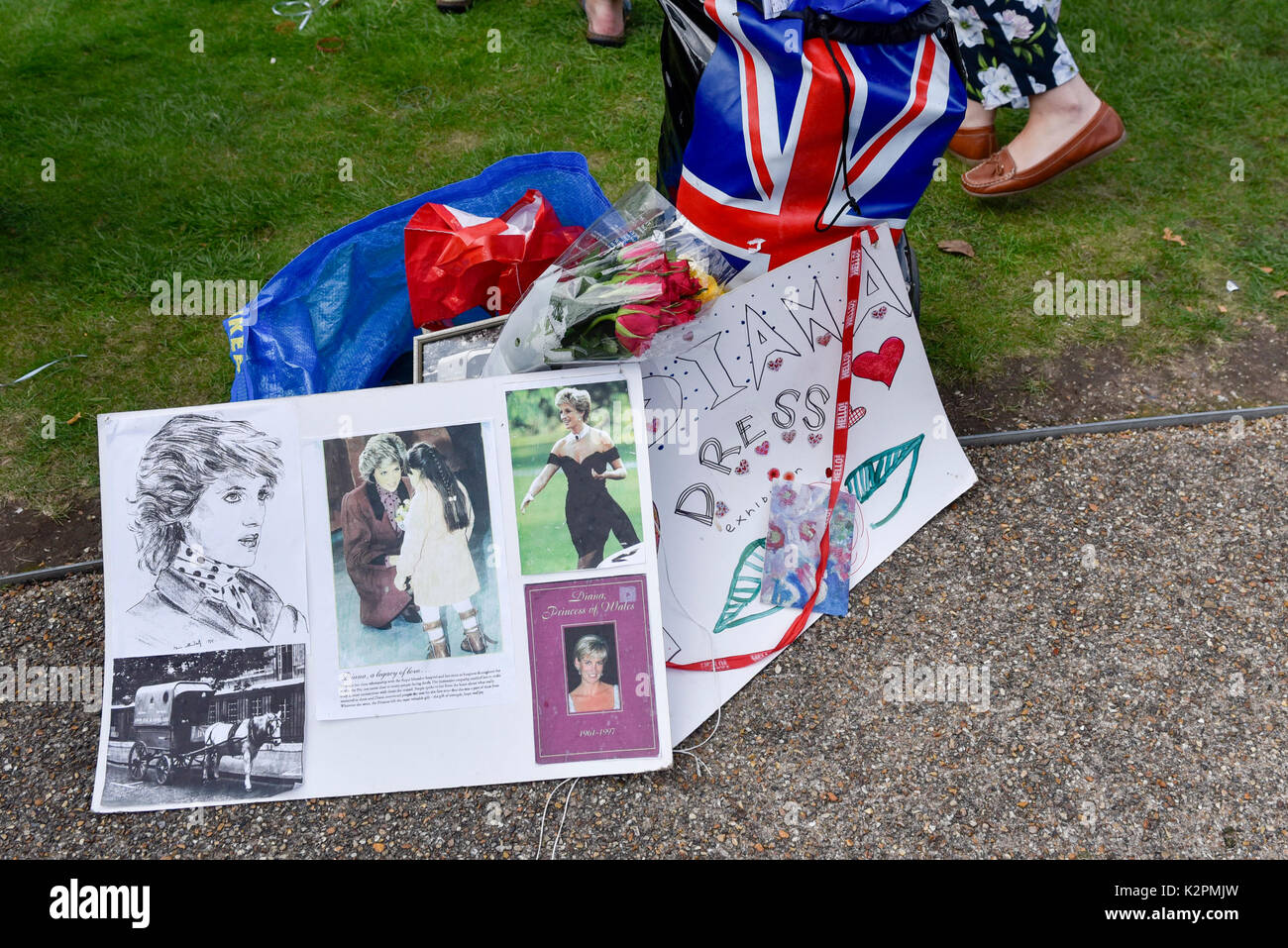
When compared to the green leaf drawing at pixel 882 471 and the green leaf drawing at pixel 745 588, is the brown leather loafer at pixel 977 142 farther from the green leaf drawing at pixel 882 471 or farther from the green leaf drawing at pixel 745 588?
the green leaf drawing at pixel 745 588

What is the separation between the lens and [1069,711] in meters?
1.96

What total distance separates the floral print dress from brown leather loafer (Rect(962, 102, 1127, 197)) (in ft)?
0.54

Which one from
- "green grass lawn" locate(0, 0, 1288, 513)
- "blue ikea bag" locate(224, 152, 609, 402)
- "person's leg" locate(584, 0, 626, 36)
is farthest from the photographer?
"person's leg" locate(584, 0, 626, 36)

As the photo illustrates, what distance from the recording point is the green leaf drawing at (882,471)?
2180 millimetres

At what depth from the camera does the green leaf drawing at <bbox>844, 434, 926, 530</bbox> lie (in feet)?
7.15

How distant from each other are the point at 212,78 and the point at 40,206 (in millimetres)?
780

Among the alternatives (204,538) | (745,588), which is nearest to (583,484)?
(745,588)

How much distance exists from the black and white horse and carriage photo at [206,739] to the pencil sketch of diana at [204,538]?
7 centimetres

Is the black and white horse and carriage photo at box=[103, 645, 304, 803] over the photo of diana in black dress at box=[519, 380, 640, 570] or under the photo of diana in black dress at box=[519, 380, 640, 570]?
under

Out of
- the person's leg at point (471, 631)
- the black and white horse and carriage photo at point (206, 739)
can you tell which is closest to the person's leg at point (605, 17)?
the person's leg at point (471, 631)

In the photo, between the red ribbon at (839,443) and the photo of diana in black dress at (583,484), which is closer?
the photo of diana in black dress at (583,484)

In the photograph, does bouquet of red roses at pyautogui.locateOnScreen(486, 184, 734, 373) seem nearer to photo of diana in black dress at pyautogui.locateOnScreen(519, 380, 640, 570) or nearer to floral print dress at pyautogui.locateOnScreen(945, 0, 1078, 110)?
photo of diana in black dress at pyautogui.locateOnScreen(519, 380, 640, 570)

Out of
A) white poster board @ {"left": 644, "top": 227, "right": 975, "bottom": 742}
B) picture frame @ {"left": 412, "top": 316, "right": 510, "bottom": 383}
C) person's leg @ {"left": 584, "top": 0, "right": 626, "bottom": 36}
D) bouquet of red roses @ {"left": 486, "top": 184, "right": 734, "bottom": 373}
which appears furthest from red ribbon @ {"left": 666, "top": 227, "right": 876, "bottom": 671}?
person's leg @ {"left": 584, "top": 0, "right": 626, "bottom": 36}

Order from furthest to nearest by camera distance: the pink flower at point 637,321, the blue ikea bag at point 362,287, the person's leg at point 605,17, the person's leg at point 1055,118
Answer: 1. the person's leg at point 605,17
2. the person's leg at point 1055,118
3. the blue ikea bag at point 362,287
4. the pink flower at point 637,321
